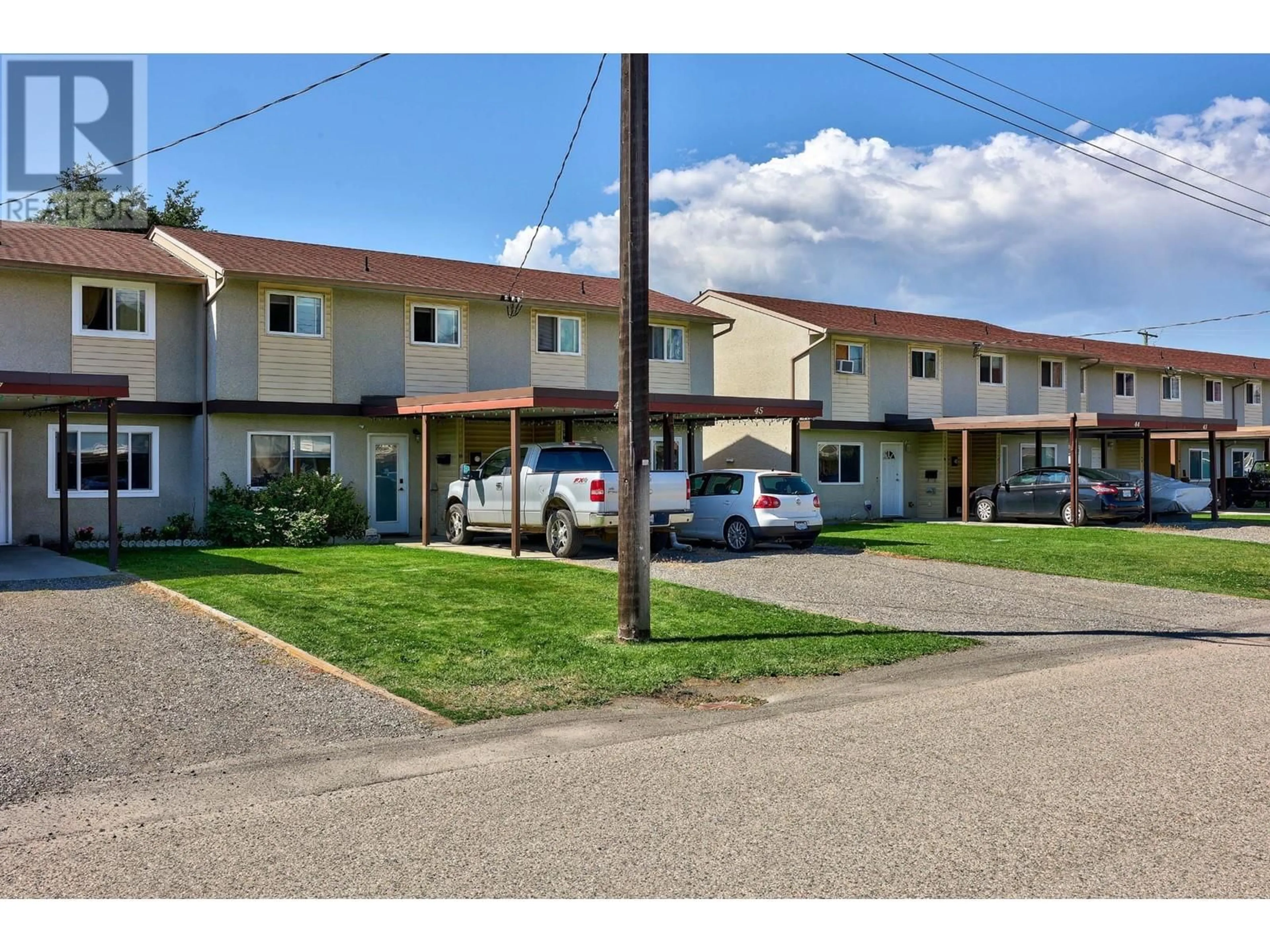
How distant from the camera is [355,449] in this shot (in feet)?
77.3

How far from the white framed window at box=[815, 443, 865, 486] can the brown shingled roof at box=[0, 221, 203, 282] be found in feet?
53.8

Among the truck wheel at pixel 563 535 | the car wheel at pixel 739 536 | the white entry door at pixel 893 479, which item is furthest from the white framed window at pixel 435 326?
the white entry door at pixel 893 479

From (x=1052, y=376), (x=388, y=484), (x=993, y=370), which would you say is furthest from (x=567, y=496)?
(x=1052, y=376)

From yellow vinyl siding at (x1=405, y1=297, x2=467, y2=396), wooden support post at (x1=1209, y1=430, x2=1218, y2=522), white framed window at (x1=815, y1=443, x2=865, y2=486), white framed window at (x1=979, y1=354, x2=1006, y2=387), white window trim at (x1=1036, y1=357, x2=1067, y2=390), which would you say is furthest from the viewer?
white window trim at (x1=1036, y1=357, x2=1067, y2=390)

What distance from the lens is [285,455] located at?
2269 centimetres

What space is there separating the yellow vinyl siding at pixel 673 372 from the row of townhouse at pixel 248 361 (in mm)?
1642

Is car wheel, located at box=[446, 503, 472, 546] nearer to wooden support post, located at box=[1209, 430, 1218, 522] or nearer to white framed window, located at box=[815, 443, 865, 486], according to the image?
white framed window, located at box=[815, 443, 865, 486]

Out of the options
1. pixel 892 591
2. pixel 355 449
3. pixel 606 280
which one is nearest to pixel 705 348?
pixel 606 280

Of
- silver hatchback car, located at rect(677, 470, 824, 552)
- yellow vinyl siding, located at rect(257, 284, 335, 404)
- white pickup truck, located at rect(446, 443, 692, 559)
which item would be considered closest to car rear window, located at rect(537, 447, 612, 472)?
white pickup truck, located at rect(446, 443, 692, 559)

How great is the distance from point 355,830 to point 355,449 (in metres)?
18.7

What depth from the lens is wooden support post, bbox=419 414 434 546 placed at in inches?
806

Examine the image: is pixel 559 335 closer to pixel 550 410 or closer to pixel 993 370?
pixel 550 410

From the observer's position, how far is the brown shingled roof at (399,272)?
22578 millimetres

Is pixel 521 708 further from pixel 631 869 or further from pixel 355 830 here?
pixel 631 869
